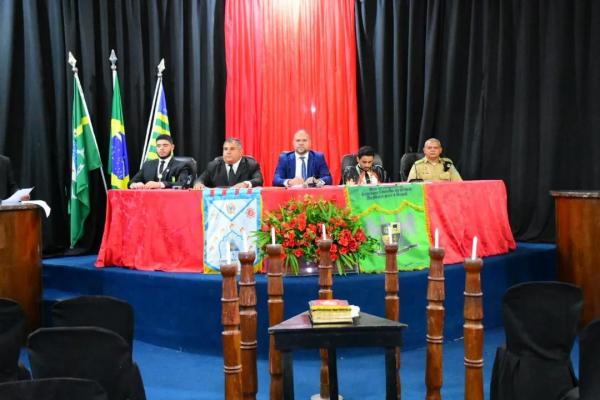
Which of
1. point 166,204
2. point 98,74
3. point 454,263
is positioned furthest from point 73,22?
point 454,263

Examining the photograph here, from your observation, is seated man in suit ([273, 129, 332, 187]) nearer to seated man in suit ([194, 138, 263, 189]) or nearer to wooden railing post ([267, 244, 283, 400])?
seated man in suit ([194, 138, 263, 189])

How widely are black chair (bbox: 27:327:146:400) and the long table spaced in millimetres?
2799

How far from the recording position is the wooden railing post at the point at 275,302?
2.78m

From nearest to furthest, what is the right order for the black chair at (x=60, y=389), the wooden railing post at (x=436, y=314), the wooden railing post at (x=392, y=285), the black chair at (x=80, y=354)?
the black chair at (x=60, y=389)
the black chair at (x=80, y=354)
the wooden railing post at (x=436, y=314)
the wooden railing post at (x=392, y=285)

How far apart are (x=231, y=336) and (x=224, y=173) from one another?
12.2ft

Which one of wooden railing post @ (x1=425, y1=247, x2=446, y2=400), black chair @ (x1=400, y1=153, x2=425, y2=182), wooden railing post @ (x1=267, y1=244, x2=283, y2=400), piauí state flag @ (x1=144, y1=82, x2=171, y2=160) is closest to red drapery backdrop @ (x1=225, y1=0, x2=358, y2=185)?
piauí state flag @ (x1=144, y1=82, x2=171, y2=160)

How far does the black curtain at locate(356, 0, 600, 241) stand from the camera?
22.1 feet

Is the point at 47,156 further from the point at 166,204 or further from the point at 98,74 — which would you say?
the point at 166,204

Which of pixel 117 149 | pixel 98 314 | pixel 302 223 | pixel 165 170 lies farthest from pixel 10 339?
pixel 117 149

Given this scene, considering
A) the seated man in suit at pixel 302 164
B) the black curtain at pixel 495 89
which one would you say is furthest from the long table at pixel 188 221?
the black curtain at pixel 495 89

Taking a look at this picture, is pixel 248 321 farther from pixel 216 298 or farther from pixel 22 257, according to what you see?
pixel 22 257

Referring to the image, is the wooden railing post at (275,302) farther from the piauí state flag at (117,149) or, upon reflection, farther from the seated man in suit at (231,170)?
the piauí state flag at (117,149)

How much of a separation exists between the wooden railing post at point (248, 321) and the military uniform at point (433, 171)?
12.4 feet

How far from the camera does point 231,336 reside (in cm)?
227
